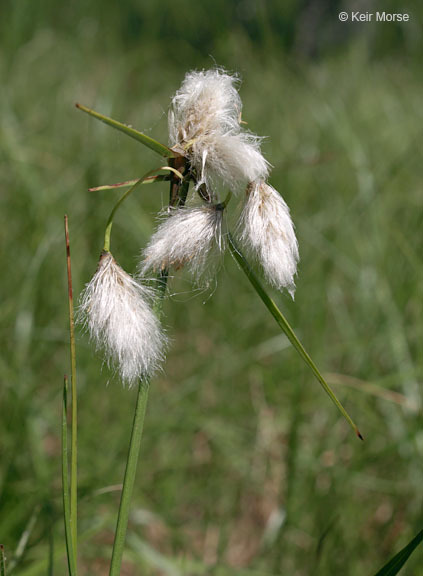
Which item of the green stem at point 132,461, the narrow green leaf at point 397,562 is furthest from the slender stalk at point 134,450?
the narrow green leaf at point 397,562

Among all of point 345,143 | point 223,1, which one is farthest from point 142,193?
point 223,1

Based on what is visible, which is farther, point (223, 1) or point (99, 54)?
point (223, 1)

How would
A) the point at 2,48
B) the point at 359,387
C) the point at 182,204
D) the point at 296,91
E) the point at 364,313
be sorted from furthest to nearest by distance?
the point at 296,91
the point at 2,48
the point at 364,313
the point at 359,387
the point at 182,204

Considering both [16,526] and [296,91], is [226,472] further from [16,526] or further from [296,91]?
[296,91]

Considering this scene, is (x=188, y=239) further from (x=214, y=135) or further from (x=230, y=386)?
(x=230, y=386)

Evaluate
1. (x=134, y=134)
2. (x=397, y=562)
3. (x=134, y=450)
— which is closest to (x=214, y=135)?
(x=134, y=134)
